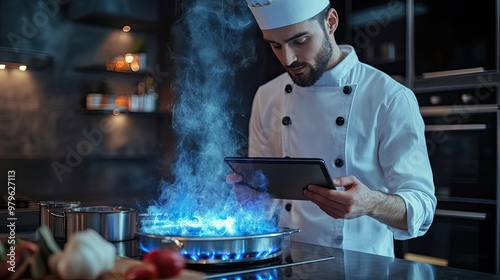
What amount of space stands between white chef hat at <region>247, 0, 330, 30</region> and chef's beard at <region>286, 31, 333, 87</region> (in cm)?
13

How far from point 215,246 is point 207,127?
141 cm

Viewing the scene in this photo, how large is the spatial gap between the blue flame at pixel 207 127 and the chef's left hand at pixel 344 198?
0.16 metres

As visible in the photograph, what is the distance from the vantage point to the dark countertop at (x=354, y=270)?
136cm

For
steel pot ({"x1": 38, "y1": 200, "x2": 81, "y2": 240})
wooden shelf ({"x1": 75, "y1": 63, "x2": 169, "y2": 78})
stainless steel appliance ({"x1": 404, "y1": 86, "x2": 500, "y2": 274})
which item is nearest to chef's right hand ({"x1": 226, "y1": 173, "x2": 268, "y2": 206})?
steel pot ({"x1": 38, "y1": 200, "x2": 81, "y2": 240})

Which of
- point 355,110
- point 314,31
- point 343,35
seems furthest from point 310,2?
point 343,35

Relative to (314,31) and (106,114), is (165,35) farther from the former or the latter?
(314,31)

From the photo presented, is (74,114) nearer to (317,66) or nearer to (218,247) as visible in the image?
(317,66)

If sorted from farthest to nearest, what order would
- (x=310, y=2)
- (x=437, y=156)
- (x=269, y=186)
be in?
(x=437, y=156), (x=310, y=2), (x=269, y=186)

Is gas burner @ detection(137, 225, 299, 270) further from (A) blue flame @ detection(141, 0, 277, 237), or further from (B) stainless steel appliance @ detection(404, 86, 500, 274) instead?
(B) stainless steel appliance @ detection(404, 86, 500, 274)

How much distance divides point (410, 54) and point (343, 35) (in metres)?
0.64

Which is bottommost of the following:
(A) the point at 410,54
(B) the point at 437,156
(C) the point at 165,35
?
(B) the point at 437,156

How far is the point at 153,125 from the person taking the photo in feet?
15.6

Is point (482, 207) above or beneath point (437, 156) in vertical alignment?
beneath

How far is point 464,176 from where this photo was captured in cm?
331
